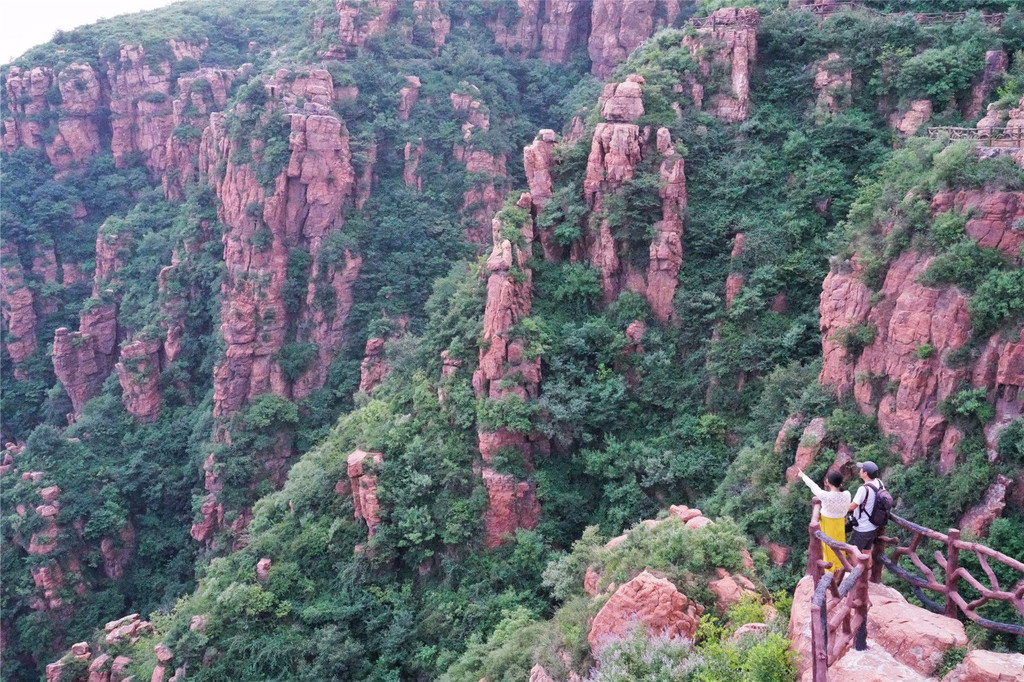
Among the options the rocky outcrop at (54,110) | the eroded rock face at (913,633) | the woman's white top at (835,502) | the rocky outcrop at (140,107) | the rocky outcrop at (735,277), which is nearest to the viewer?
the eroded rock face at (913,633)

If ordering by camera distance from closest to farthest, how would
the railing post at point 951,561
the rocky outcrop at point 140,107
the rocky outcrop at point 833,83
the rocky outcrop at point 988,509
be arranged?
the railing post at point 951,561 → the rocky outcrop at point 988,509 → the rocky outcrop at point 833,83 → the rocky outcrop at point 140,107

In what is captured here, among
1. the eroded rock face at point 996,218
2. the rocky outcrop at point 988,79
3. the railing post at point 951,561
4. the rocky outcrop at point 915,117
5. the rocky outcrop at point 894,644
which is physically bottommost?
the rocky outcrop at point 894,644

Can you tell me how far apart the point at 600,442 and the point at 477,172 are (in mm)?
25395

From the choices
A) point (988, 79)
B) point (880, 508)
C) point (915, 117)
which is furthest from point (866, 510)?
point (988, 79)

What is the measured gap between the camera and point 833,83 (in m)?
22.8

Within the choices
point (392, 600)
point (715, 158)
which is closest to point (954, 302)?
point (715, 158)

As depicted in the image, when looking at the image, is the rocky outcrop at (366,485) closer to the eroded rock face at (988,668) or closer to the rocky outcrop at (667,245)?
the rocky outcrop at (667,245)

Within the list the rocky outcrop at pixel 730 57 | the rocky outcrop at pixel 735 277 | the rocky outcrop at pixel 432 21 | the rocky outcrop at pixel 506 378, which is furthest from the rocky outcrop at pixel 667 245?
the rocky outcrop at pixel 432 21

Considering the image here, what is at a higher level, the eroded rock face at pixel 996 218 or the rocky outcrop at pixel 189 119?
the rocky outcrop at pixel 189 119

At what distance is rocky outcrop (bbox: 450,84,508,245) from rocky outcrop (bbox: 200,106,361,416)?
716cm

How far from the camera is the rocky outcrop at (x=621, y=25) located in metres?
44.8

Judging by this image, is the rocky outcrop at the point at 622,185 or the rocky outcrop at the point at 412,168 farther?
the rocky outcrop at the point at 412,168

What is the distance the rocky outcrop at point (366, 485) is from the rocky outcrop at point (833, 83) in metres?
17.4

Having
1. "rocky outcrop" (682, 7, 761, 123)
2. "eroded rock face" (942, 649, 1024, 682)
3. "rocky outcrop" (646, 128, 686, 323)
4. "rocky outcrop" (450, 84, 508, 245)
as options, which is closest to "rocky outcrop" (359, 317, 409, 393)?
"rocky outcrop" (450, 84, 508, 245)
